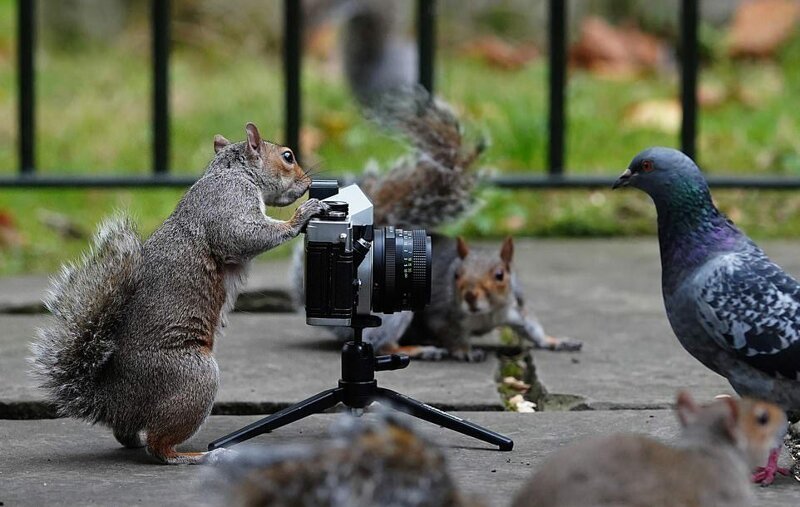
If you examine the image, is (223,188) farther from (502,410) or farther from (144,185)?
(144,185)

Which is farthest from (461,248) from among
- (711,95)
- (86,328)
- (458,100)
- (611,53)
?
(611,53)

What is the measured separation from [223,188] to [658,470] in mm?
1490

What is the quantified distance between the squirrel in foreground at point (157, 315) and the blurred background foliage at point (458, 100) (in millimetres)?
1152

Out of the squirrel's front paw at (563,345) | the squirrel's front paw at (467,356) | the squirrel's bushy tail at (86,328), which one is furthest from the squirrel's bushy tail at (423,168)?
the squirrel's bushy tail at (86,328)

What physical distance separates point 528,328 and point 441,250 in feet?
1.40

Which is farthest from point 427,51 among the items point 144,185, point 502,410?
point 502,410

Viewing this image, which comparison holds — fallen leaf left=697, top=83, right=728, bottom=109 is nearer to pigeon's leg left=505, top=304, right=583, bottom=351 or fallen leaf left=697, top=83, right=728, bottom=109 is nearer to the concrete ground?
the concrete ground

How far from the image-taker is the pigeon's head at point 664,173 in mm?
3467

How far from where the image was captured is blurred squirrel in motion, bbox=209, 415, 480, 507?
6.90 ft

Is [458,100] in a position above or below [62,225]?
above

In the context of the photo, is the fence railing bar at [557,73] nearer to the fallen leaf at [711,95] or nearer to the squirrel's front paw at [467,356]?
the squirrel's front paw at [467,356]

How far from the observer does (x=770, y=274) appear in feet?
10.9

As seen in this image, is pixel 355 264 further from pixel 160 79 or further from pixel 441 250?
pixel 160 79

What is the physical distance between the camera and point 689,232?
3.42 meters
